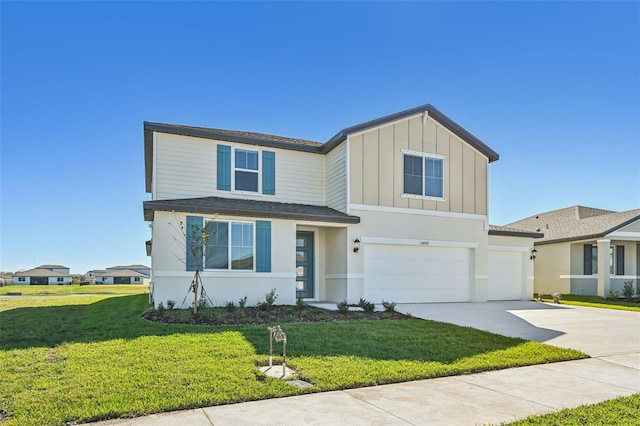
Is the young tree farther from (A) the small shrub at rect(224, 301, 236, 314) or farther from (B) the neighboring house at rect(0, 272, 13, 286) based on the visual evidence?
(B) the neighboring house at rect(0, 272, 13, 286)

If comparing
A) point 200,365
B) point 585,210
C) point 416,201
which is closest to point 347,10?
point 416,201

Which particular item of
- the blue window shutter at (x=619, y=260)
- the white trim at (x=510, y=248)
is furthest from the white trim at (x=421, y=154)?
the blue window shutter at (x=619, y=260)

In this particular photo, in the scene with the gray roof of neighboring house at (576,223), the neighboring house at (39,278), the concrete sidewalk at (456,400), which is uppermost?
the gray roof of neighboring house at (576,223)

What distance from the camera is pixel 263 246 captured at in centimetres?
1313

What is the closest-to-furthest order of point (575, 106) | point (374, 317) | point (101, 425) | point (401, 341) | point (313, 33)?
point (101, 425)
point (401, 341)
point (374, 317)
point (313, 33)
point (575, 106)

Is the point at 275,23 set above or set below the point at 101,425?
above

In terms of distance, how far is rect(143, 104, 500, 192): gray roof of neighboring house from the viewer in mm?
14023

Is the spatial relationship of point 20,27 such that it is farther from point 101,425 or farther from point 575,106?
point 575,106

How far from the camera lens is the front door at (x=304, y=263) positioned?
590 inches

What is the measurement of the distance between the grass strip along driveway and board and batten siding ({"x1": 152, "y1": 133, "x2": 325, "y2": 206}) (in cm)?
498

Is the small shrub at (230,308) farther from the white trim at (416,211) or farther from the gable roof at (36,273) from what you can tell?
the gable roof at (36,273)

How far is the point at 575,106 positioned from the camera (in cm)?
1639

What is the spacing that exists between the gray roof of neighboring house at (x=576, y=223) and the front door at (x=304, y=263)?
44.7ft

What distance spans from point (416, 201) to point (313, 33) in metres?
6.71
